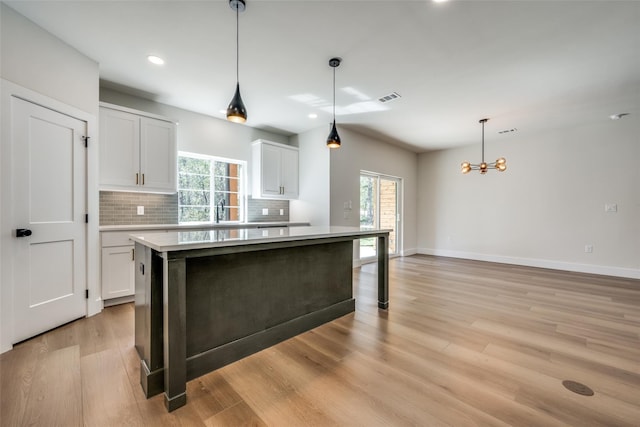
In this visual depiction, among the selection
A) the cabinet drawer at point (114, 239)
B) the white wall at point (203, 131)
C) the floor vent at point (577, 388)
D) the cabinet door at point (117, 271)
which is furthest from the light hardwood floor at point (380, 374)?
the white wall at point (203, 131)

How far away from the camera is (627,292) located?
3699 mm

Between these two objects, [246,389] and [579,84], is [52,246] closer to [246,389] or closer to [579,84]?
[246,389]

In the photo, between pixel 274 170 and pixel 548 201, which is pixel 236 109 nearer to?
pixel 274 170

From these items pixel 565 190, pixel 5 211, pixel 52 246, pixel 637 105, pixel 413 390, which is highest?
pixel 637 105

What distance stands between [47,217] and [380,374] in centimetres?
324

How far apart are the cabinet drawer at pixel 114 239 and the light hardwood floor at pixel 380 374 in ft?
2.47

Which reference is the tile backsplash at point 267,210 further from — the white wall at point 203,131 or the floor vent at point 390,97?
the floor vent at point 390,97

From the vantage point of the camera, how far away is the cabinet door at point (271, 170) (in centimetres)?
477

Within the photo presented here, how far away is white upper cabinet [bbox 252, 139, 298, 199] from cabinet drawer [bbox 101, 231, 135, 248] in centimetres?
213

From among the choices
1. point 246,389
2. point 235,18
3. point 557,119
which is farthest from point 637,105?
point 246,389

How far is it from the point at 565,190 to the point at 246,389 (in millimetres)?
6490

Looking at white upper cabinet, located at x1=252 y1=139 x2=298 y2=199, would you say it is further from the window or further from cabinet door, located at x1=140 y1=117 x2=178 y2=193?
cabinet door, located at x1=140 y1=117 x2=178 y2=193

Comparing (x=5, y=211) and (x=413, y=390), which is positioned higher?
(x=5, y=211)

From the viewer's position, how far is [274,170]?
494 cm
